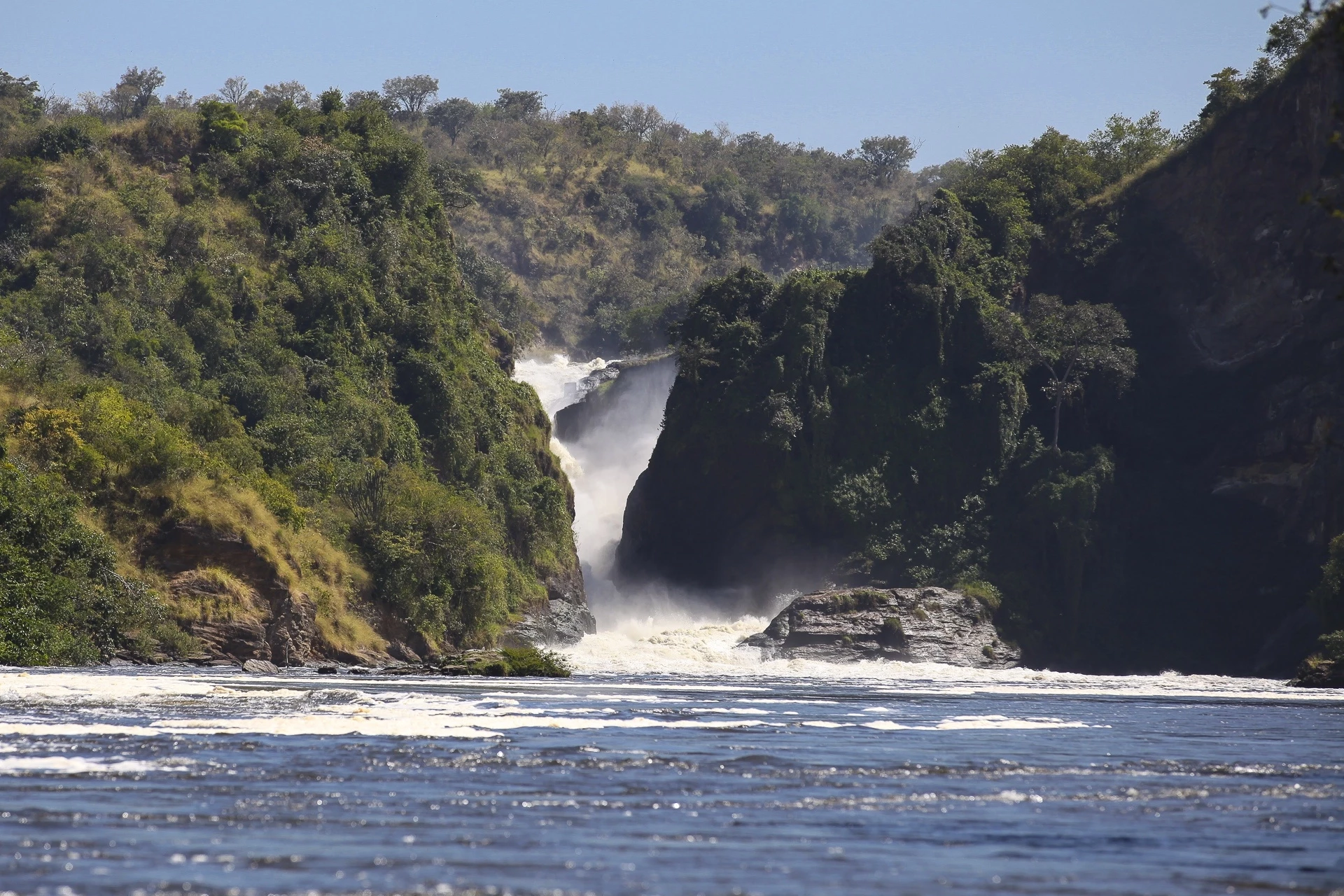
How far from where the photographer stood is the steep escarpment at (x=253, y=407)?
4891 centimetres

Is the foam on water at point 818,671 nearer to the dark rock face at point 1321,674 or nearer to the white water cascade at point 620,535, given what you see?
the white water cascade at point 620,535

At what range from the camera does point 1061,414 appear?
85750 mm

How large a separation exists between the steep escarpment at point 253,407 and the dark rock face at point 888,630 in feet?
39.6

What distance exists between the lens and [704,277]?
15688 cm

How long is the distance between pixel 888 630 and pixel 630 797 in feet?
185

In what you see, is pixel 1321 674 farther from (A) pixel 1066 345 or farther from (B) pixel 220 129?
(B) pixel 220 129

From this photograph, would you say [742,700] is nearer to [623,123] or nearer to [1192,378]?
[1192,378]

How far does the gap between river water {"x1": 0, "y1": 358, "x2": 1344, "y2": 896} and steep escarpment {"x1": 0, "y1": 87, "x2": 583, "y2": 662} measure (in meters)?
15.7

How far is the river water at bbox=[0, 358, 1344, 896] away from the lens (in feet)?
39.4

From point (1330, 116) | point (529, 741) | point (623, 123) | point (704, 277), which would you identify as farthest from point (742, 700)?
point (623, 123)

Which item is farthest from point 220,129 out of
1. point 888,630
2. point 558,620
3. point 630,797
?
point 630,797

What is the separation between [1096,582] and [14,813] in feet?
232

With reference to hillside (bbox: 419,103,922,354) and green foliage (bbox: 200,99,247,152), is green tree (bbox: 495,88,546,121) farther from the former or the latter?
green foliage (bbox: 200,99,247,152)

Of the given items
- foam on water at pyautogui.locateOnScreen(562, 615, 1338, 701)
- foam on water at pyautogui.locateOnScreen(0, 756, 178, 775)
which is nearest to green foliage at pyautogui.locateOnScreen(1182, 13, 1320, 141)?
foam on water at pyautogui.locateOnScreen(562, 615, 1338, 701)
